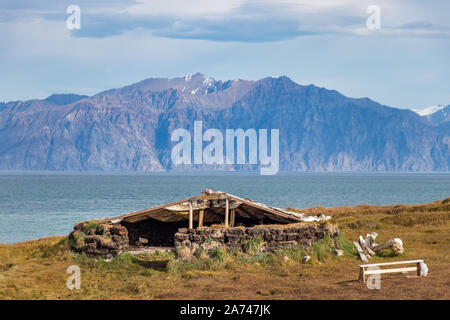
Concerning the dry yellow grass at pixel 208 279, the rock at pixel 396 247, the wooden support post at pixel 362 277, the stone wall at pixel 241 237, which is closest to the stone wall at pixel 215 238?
the stone wall at pixel 241 237

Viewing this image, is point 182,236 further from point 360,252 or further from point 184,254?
point 360,252

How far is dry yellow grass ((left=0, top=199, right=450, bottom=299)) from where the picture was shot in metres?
18.2

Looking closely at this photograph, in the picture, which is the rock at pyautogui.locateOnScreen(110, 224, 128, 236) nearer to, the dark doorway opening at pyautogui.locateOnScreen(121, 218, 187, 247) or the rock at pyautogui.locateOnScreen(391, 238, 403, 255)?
the dark doorway opening at pyautogui.locateOnScreen(121, 218, 187, 247)

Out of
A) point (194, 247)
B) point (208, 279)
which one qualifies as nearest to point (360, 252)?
point (194, 247)

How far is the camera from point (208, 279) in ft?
69.1

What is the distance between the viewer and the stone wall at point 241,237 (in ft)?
80.9

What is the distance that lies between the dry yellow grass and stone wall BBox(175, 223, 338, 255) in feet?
3.86

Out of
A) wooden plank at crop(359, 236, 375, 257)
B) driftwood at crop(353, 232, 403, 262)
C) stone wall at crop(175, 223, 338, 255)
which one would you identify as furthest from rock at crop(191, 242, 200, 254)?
wooden plank at crop(359, 236, 375, 257)

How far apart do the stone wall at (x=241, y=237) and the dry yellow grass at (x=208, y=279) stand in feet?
3.86

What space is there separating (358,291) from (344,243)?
899cm

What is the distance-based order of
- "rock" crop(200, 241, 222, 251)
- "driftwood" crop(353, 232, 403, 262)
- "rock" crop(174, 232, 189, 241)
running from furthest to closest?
"driftwood" crop(353, 232, 403, 262) < "rock" crop(174, 232, 189, 241) < "rock" crop(200, 241, 222, 251)

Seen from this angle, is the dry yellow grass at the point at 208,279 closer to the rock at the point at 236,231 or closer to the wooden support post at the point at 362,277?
the wooden support post at the point at 362,277
